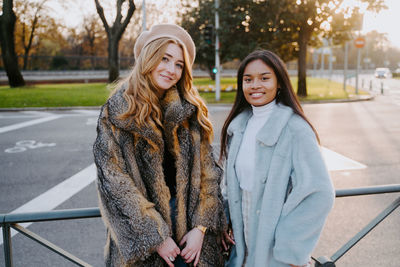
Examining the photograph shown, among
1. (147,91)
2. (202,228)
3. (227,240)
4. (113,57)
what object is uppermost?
(113,57)

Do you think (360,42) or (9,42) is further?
(9,42)

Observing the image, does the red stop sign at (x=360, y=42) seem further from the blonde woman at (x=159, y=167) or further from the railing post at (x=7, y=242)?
the railing post at (x=7, y=242)

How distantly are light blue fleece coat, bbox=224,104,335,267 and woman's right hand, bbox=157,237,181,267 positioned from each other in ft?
1.18

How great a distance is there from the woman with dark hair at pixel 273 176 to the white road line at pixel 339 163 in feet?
16.0

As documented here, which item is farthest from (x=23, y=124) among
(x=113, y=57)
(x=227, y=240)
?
(x=113, y=57)

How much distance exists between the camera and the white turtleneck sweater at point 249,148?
179 centimetres

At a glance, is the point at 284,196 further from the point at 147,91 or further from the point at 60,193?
the point at 60,193

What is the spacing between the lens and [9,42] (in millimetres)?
23703

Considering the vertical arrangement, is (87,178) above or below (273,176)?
below

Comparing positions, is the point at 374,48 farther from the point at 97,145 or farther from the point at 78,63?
the point at 97,145

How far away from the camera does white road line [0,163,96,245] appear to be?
4653 millimetres

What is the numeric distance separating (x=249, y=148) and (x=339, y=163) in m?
5.47

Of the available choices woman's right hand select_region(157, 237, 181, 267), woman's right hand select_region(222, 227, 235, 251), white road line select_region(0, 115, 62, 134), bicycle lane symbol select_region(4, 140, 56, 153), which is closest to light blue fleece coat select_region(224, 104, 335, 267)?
woman's right hand select_region(222, 227, 235, 251)

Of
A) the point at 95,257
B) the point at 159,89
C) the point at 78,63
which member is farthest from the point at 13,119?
the point at 78,63
